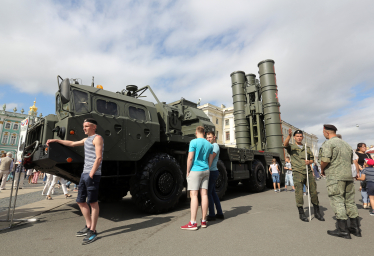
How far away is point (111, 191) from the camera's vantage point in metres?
5.88

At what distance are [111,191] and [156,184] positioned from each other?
2.09 m

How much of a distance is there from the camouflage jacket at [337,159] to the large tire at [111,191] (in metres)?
4.63

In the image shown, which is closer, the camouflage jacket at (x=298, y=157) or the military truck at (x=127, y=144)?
the military truck at (x=127, y=144)

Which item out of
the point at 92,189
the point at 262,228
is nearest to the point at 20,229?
the point at 92,189

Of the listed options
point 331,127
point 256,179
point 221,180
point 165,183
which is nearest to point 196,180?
point 165,183

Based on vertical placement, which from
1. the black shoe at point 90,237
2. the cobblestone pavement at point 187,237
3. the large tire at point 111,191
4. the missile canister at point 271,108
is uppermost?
the missile canister at point 271,108

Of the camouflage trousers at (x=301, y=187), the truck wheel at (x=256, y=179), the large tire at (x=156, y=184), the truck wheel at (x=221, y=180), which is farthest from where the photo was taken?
the truck wheel at (x=256, y=179)

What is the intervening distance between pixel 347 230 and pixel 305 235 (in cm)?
55

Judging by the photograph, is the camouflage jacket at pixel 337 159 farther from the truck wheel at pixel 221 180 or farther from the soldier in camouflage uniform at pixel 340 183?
the truck wheel at pixel 221 180

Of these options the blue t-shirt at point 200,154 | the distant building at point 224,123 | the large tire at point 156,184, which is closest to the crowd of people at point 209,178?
the blue t-shirt at point 200,154

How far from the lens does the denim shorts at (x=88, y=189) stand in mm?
2943

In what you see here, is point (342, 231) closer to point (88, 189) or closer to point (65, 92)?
point (88, 189)

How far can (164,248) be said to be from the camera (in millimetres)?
2572

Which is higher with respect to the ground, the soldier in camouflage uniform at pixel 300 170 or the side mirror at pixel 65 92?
the side mirror at pixel 65 92
